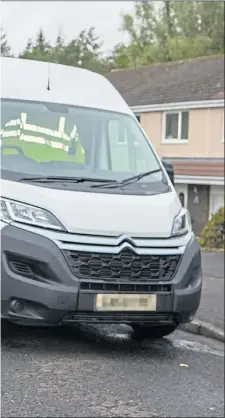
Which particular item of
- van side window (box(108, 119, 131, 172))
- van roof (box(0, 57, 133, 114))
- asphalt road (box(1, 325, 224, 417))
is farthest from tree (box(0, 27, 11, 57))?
asphalt road (box(1, 325, 224, 417))

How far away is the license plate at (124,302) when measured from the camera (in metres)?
2.44

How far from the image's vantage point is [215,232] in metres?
17.0

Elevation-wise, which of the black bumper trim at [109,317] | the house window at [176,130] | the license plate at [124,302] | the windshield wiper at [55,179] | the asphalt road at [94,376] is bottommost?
the asphalt road at [94,376]

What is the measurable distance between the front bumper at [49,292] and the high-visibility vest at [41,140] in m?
0.31

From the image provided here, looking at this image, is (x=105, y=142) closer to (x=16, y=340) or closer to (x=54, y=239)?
(x=54, y=239)

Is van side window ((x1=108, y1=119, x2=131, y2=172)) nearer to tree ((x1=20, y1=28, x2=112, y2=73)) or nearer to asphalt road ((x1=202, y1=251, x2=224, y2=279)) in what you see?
tree ((x1=20, y1=28, x2=112, y2=73))

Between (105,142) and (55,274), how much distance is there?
0.56m

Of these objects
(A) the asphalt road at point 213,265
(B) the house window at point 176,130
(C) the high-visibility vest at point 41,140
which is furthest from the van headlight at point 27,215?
(A) the asphalt road at point 213,265

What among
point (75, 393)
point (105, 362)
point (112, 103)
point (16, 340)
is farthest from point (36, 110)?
point (105, 362)

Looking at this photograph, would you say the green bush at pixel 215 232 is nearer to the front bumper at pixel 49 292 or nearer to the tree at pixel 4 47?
the front bumper at pixel 49 292

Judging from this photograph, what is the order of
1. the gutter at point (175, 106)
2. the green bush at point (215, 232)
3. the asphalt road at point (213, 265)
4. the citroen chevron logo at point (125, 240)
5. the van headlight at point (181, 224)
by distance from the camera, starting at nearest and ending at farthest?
the citroen chevron logo at point (125, 240), the van headlight at point (181, 224), the gutter at point (175, 106), the asphalt road at point (213, 265), the green bush at point (215, 232)

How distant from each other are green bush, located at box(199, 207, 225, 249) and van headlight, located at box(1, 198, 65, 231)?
13.7m

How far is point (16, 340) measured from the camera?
2.28 m

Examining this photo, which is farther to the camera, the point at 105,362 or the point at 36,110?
the point at 105,362
